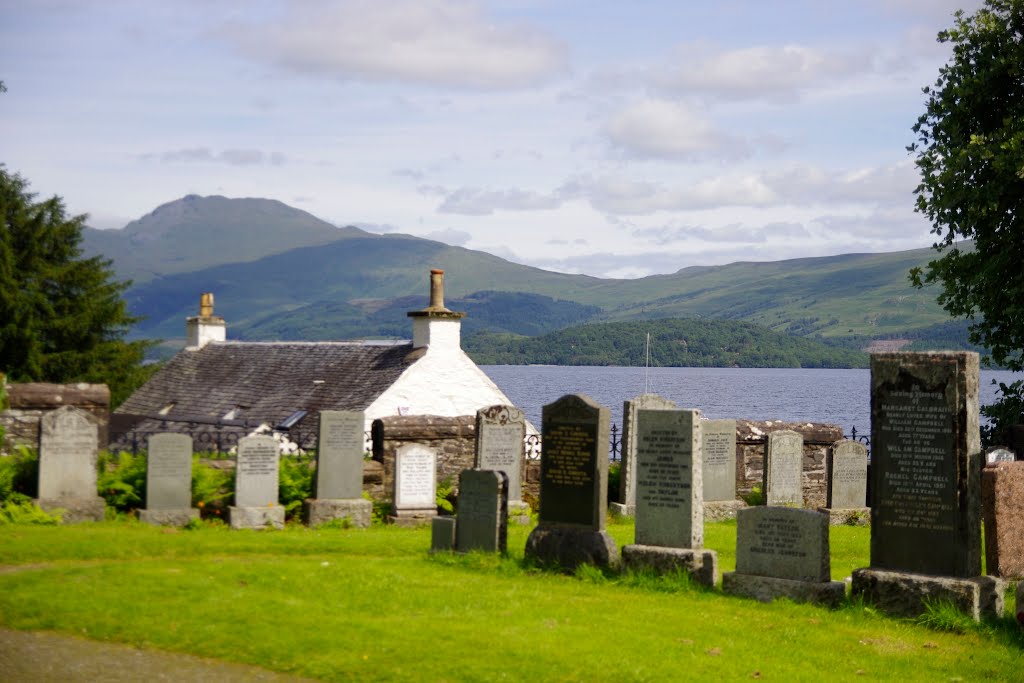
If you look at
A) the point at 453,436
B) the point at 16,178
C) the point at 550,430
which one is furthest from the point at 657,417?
the point at 16,178

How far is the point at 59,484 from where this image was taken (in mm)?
16625

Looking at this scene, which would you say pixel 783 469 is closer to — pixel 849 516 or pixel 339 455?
pixel 849 516

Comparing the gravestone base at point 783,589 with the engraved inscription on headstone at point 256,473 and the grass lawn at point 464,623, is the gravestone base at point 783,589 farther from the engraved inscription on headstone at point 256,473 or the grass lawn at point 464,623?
the engraved inscription on headstone at point 256,473

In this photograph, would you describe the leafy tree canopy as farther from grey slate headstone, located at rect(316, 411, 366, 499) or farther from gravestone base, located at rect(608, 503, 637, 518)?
gravestone base, located at rect(608, 503, 637, 518)

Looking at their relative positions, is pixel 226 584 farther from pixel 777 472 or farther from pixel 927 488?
pixel 777 472

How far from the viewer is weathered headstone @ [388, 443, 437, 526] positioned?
18375 millimetres

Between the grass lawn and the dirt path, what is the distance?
0.22 m

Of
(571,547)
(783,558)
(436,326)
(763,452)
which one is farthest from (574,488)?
(436,326)

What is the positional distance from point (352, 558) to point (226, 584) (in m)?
2.52

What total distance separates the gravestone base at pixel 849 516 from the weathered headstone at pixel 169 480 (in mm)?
10708

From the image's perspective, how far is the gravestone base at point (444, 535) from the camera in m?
14.1

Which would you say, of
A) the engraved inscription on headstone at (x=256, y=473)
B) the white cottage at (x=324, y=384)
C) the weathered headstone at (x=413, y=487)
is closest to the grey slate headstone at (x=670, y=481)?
the weathered headstone at (x=413, y=487)

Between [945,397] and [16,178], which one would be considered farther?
[16,178]

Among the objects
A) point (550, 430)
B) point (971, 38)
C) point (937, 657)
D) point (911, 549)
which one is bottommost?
point (937, 657)
